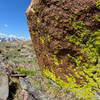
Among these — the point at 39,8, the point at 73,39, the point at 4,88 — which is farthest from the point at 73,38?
the point at 4,88

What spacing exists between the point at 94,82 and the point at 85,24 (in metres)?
1.73

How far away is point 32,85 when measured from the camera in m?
3.69

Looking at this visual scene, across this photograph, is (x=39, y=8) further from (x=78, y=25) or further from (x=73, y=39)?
(x=73, y=39)

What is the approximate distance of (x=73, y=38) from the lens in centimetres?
290

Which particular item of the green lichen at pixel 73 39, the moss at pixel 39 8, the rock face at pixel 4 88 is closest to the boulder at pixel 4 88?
the rock face at pixel 4 88

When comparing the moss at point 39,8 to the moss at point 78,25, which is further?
the moss at point 39,8

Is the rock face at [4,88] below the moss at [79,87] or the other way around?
the other way around

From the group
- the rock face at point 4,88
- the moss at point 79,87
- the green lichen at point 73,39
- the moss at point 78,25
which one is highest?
the moss at point 78,25

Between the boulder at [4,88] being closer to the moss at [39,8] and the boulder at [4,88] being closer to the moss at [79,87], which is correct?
the moss at [79,87]

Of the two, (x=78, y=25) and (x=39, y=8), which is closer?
(x=78, y=25)

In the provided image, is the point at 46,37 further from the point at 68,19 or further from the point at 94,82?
the point at 94,82

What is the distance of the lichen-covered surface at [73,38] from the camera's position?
8.63ft

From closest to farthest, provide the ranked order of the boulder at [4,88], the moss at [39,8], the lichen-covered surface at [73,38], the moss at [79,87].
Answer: the lichen-covered surface at [73,38] < the boulder at [4,88] < the moss at [79,87] < the moss at [39,8]

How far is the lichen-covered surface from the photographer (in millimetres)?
2631
